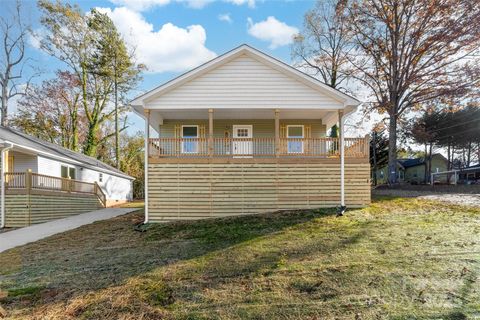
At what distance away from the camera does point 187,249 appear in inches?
306

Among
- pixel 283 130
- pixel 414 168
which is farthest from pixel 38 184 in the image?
pixel 414 168

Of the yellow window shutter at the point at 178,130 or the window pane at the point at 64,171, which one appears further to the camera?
the window pane at the point at 64,171

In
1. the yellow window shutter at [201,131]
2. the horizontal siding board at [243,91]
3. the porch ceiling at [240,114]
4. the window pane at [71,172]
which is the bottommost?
the window pane at [71,172]

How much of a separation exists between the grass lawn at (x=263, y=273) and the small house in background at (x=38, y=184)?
5843mm

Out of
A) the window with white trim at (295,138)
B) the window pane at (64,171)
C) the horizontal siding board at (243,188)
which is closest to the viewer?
the horizontal siding board at (243,188)

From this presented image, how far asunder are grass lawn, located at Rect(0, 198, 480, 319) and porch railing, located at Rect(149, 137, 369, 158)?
3383 mm

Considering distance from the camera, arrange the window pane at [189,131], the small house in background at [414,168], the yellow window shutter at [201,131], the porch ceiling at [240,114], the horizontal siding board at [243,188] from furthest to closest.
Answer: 1. the small house in background at [414,168]
2. the window pane at [189,131]
3. the yellow window shutter at [201,131]
4. the porch ceiling at [240,114]
5. the horizontal siding board at [243,188]

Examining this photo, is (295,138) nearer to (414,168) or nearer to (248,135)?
(248,135)

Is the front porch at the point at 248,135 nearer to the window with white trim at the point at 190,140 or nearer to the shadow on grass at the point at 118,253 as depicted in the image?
the window with white trim at the point at 190,140

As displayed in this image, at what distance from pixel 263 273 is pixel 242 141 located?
722 cm

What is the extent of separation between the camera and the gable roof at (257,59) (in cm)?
1176

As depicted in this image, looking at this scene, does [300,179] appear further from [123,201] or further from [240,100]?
[123,201]

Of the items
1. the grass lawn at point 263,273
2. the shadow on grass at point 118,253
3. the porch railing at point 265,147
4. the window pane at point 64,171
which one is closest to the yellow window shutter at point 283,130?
the porch railing at point 265,147

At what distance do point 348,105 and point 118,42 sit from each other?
26.3 metres
